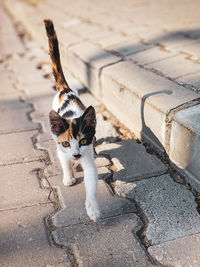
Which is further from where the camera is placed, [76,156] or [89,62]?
[89,62]

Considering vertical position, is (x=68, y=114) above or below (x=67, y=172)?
above

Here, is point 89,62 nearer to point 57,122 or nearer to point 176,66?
point 176,66

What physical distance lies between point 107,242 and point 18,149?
127 centimetres

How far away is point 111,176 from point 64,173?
334 millimetres

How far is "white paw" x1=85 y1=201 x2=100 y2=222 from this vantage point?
71.7 inches

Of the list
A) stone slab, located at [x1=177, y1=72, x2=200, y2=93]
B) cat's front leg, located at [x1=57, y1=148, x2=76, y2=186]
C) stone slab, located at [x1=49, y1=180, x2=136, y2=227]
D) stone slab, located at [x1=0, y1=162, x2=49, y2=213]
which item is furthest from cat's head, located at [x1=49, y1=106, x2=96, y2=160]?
stone slab, located at [x1=177, y1=72, x2=200, y2=93]

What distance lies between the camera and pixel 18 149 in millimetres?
2643

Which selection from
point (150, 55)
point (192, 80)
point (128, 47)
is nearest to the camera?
point (192, 80)

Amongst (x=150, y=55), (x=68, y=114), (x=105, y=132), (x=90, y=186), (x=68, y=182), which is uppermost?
(x=68, y=114)

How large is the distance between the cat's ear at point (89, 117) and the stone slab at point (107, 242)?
0.58m

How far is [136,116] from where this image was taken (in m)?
2.64

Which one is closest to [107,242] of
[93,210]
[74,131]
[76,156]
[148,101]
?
[93,210]

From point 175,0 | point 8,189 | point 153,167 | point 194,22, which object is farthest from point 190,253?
point 175,0

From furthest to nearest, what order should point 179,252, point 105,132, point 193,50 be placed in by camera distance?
point 193,50 → point 105,132 → point 179,252
